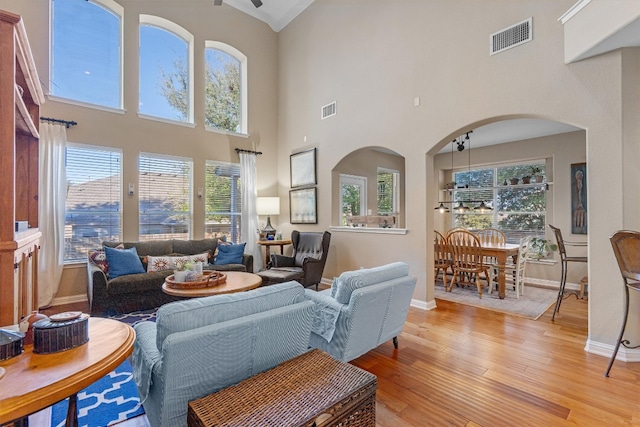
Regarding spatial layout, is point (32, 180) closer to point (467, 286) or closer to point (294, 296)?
point (294, 296)

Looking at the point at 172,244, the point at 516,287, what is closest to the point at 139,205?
the point at 172,244

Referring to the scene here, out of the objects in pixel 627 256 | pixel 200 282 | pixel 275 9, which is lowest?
pixel 200 282

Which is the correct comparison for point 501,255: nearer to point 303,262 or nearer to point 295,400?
point 303,262

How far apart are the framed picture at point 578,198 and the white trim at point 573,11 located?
11.9 feet

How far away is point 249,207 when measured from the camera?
6113 millimetres

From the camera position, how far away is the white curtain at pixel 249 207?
20.0 feet

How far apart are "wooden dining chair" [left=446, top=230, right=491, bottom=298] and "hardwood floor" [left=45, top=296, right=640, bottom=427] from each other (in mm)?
1286

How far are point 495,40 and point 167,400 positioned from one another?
4509 millimetres

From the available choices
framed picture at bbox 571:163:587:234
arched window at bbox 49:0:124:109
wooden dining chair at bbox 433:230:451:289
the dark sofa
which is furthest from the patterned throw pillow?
framed picture at bbox 571:163:587:234

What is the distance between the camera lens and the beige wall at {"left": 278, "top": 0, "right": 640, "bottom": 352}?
277cm

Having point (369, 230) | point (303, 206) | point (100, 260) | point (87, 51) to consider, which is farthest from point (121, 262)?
point (369, 230)

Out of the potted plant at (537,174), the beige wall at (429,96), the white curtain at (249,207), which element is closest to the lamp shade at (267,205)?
the white curtain at (249,207)

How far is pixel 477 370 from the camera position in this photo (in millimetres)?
2510

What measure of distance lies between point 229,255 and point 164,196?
1.59 meters
